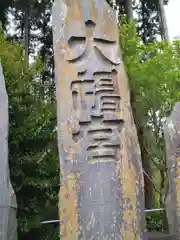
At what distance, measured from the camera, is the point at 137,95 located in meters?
9.07

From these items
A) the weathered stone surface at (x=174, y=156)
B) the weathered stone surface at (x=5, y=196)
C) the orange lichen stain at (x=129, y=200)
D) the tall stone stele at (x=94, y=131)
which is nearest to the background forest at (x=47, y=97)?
the weathered stone surface at (x=5, y=196)

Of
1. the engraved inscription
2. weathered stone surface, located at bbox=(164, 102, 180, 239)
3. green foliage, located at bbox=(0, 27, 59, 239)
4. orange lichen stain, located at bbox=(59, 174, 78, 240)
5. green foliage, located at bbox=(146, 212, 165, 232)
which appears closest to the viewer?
orange lichen stain, located at bbox=(59, 174, 78, 240)

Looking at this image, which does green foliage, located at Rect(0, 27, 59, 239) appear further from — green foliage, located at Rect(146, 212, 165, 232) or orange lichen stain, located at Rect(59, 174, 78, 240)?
green foliage, located at Rect(146, 212, 165, 232)

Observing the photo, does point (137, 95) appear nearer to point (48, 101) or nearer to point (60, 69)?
point (48, 101)

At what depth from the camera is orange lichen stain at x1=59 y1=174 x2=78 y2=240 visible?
12.4 feet

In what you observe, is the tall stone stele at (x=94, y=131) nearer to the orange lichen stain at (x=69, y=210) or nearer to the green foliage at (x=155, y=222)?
the orange lichen stain at (x=69, y=210)

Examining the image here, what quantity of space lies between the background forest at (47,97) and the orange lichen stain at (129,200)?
3.28m

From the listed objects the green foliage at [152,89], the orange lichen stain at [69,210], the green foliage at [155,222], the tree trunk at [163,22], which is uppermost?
the tree trunk at [163,22]

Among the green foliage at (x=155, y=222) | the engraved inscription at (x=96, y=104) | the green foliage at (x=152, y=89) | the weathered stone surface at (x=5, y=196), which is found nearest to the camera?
the engraved inscription at (x=96, y=104)

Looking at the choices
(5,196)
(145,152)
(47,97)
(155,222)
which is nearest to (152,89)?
(145,152)

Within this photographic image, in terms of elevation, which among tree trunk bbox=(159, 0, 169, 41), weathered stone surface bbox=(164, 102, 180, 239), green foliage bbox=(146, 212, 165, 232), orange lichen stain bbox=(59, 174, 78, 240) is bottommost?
green foliage bbox=(146, 212, 165, 232)

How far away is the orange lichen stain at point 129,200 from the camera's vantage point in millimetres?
3797

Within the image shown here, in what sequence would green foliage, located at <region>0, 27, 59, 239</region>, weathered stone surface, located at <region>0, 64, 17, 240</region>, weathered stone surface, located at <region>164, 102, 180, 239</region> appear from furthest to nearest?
green foliage, located at <region>0, 27, 59, 239</region> < weathered stone surface, located at <region>164, 102, 180, 239</region> < weathered stone surface, located at <region>0, 64, 17, 240</region>

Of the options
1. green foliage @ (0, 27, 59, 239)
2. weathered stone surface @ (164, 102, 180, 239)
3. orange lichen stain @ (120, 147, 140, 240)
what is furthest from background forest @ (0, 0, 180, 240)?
orange lichen stain @ (120, 147, 140, 240)
